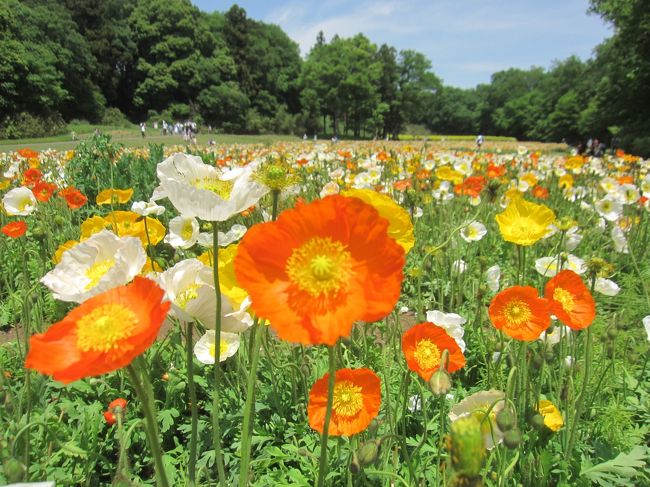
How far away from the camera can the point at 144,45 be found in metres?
41.4

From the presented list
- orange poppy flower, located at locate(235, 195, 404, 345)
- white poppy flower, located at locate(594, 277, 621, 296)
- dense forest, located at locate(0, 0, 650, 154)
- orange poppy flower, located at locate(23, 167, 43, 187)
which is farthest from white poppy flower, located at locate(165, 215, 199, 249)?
dense forest, located at locate(0, 0, 650, 154)

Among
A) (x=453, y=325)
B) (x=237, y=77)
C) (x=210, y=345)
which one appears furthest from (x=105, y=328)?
(x=237, y=77)

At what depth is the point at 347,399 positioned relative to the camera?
114 cm

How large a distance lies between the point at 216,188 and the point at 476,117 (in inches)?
2878

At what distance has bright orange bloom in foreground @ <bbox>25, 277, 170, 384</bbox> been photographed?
59cm

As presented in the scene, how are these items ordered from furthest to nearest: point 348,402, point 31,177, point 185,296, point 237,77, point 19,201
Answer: point 237,77
point 31,177
point 19,201
point 348,402
point 185,296

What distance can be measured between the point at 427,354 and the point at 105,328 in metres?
0.85

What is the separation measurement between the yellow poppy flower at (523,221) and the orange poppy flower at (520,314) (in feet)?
1.31

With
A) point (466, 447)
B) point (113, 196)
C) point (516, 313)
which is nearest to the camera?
point (466, 447)

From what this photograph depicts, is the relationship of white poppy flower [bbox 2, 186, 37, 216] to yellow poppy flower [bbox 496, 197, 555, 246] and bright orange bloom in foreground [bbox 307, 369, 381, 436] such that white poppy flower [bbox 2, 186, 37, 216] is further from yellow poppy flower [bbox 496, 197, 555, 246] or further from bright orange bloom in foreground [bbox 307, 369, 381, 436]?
yellow poppy flower [bbox 496, 197, 555, 246]

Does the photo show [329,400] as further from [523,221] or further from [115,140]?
[115,140]

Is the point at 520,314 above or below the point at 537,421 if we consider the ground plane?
above

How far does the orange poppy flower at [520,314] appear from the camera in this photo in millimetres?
1229

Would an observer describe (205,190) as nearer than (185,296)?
Yes
